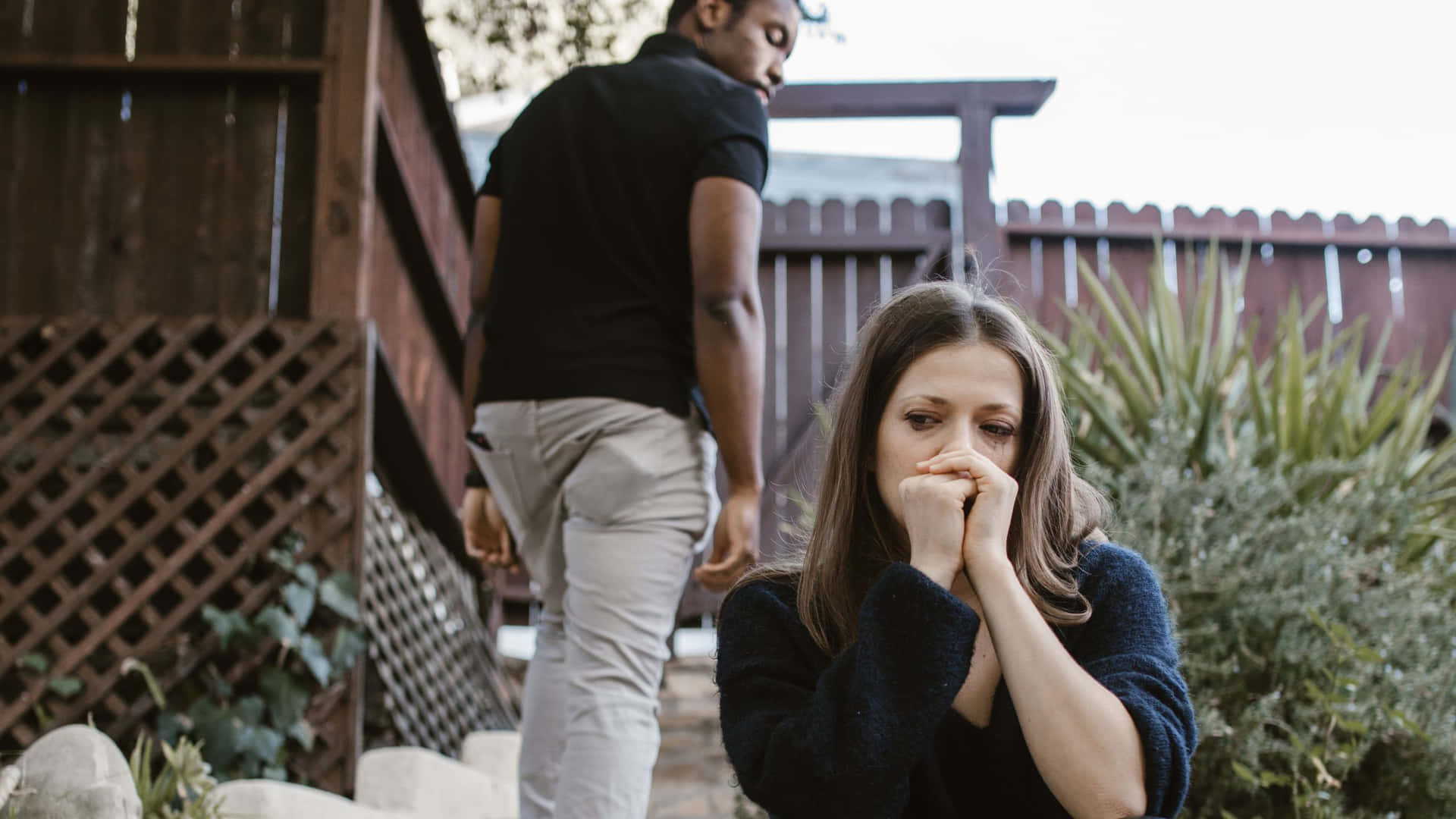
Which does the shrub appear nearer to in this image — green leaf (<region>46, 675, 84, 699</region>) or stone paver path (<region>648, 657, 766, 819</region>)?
stone paver path (<region>648, 657, 766, 819</region>)

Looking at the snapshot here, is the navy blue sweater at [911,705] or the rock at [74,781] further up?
the navy blue sweater at [911,705]

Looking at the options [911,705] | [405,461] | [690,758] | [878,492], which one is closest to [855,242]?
[405,461]

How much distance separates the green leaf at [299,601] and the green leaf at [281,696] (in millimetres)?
121

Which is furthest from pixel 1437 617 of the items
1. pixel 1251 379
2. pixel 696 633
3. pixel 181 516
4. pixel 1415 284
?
pixel 1415 284

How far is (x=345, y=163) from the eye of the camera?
140 inches

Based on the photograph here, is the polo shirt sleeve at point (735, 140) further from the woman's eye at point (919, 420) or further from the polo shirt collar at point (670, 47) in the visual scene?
the woman's eye at point (919, 420)

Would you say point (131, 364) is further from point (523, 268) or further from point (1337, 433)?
point (1337, 433)

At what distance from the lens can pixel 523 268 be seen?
2.22m

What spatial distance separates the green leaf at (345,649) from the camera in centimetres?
323

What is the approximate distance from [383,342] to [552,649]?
254 centimetres

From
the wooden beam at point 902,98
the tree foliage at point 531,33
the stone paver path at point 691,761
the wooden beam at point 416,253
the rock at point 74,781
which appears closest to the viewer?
the rock at point 74,781

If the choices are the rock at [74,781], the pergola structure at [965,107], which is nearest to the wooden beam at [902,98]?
the pergola structure at [965,107]

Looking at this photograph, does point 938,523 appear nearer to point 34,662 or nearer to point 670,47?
point 670,47

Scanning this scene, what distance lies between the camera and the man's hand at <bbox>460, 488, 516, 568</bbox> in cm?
240
